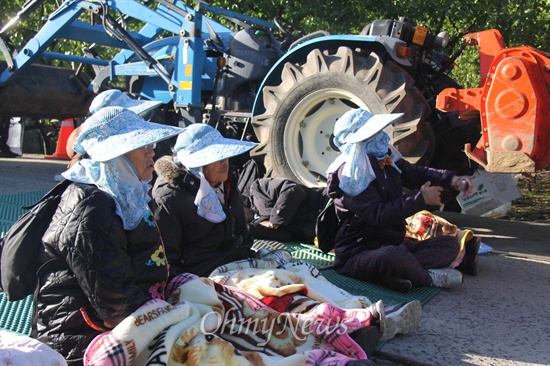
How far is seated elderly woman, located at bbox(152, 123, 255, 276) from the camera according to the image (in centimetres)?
346

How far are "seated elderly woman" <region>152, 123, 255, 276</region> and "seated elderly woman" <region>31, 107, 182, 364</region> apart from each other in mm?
833

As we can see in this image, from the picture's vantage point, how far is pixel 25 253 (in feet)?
7.93

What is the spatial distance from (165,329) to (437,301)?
208 centimetres

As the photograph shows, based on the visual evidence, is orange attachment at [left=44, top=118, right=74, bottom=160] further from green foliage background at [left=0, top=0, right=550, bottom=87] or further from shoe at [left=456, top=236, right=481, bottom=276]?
shoe at [left=456, top=236, right=481, bottom=276]

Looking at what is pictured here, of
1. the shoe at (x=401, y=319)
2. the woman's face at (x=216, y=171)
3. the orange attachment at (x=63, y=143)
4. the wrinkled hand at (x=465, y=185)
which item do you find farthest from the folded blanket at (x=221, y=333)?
the orange attachment at (x=63, y=143)

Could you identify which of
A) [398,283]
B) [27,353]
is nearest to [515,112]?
[398,283]

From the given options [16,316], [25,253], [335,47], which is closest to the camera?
[25,253]

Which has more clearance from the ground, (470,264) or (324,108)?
(324,108)

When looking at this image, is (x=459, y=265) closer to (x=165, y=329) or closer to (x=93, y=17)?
(x=165, y=329)

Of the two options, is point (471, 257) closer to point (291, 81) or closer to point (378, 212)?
point (378, 212)

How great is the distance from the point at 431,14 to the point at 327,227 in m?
7.21

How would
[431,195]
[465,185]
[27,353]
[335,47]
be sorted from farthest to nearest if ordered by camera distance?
1. [335,47]
2. [465,185]
3. [431,195]
4. [27,353]

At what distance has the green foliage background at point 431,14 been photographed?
404 inches

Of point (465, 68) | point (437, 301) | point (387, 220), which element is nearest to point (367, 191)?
point (387, 220)
